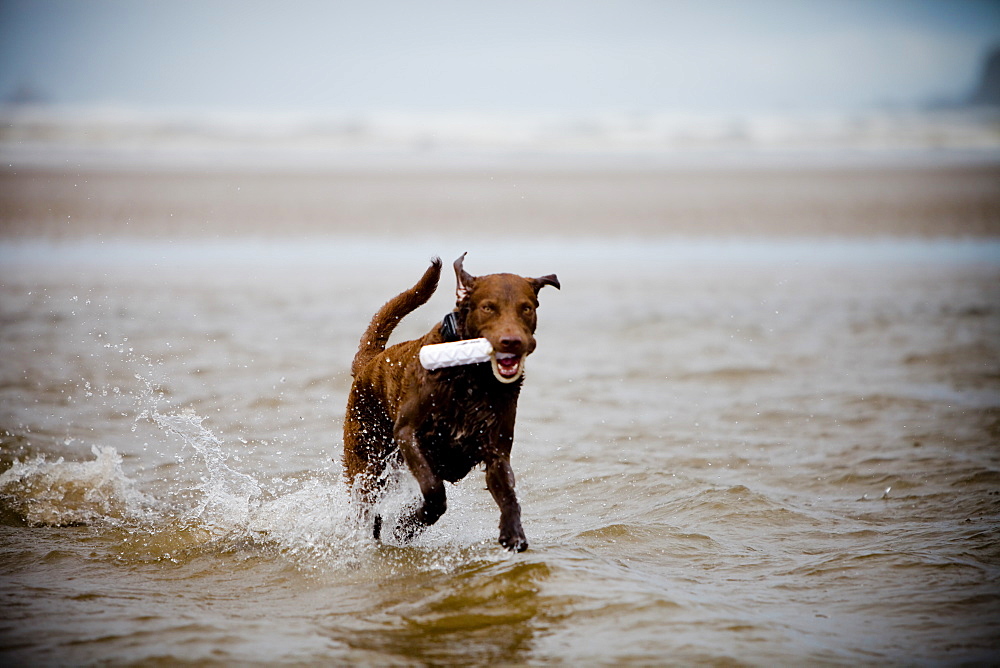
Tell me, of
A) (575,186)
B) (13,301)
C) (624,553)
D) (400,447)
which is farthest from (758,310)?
(575,186)

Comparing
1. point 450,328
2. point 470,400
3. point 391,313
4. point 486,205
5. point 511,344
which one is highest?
point 486,205

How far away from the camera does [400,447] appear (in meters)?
5.23

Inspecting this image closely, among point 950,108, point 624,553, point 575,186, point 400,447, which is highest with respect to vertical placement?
point 950,108

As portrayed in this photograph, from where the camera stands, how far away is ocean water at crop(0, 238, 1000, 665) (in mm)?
4609

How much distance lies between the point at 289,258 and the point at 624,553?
572 inches

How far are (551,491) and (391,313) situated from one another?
2062mm

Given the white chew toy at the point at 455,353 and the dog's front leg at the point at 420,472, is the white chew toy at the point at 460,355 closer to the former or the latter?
the white chew toy at the point at 455,353

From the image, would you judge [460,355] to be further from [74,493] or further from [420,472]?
[74,493]

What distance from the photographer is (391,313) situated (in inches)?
241

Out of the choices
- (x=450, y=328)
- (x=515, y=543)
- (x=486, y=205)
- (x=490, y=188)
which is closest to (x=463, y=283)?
(x=450, y=328)

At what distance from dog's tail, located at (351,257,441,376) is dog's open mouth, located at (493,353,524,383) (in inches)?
46.7

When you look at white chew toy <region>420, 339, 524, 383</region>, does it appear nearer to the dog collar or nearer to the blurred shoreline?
the dog collar

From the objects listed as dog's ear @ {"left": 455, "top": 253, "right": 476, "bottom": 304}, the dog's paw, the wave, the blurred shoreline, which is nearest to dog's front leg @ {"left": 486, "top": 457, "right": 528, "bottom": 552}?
the dog's paw

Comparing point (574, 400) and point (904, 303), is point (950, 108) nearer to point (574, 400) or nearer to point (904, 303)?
point (904, 303)
